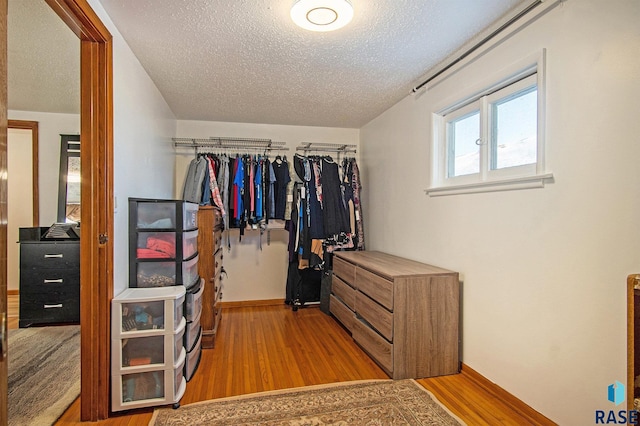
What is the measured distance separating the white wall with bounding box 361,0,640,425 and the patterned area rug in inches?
102

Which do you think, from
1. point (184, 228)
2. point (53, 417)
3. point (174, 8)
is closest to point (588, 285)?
point (184, 228)

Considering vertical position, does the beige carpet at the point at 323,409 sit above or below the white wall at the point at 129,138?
below

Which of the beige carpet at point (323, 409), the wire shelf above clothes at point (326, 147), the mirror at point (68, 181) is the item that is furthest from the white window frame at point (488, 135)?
the mirror at point (68, 181)

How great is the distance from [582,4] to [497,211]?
1091 millimetres

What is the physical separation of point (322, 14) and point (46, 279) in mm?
3589

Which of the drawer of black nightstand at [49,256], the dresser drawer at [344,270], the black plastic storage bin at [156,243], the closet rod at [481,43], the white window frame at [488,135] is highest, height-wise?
the closet rod at [481,43]

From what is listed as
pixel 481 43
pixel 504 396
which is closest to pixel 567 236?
pixel 504 396

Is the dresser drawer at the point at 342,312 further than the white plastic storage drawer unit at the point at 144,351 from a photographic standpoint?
Yes

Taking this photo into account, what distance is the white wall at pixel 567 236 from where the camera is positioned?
4.69 feet

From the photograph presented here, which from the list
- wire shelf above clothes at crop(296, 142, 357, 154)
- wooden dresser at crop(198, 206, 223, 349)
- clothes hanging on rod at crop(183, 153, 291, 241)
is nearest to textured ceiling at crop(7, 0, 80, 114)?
clothes hanging on rod at crop(183, 153, 291, 241)

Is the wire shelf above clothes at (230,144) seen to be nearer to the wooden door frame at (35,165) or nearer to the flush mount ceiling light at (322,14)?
the wooden door frame at (35,165)

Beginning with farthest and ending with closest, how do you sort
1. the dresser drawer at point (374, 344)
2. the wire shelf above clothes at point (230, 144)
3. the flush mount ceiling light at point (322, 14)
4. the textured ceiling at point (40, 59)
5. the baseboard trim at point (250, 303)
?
the baseboard trim at point (250, 303) → the wire shelf above clothes at point (230, 144) → the dresser drawer at point (374, 344) → the textured ceiling at point (40, 59) → the flush mount ceiling light at point (322, 14)

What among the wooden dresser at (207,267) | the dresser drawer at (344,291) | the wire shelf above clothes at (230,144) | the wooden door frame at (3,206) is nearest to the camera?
the wooden door frame at (3,206)

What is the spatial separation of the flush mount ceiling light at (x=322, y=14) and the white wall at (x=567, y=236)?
3.32ft
